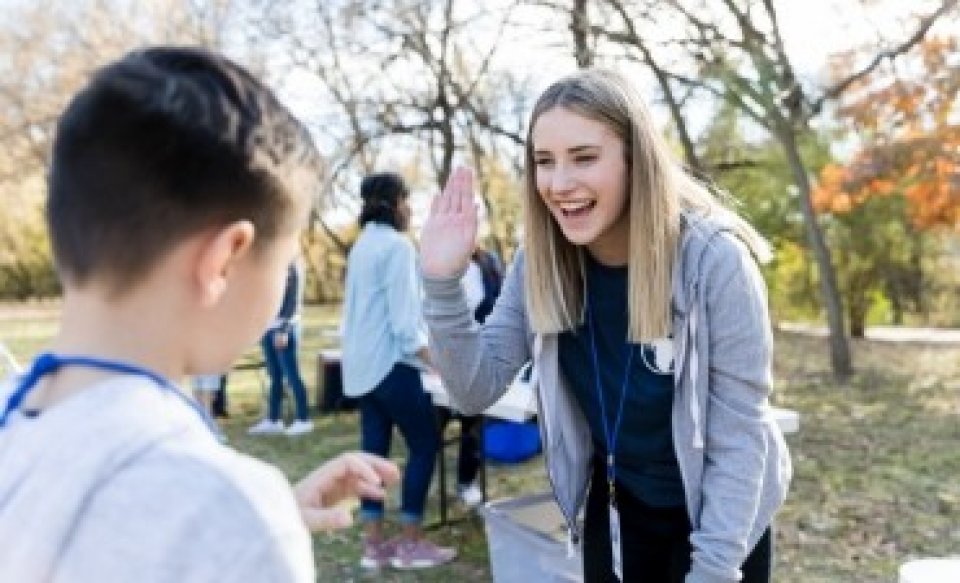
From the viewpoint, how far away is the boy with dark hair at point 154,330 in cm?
68

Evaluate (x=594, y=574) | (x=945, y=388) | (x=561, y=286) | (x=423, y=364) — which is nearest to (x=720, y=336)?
(x=561, y=286)

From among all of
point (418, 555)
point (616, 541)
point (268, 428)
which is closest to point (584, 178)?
point (616, 541)

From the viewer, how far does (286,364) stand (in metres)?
6.71

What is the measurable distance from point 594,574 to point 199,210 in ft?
4.62

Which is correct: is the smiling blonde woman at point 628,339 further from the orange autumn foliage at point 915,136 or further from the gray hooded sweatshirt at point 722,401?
the orange autumn foliage at point 915,136

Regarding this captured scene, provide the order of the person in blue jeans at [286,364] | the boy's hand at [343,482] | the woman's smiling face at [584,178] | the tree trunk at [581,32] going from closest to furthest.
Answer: the boy's hand at [343,482] < the woman's smiling face at [584,178] < the person in blue jeans at [286,364] < the tree trunk at [581,32]

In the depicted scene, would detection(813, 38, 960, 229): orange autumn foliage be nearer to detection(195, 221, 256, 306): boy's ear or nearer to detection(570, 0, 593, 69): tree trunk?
detection(570, 0, 593, 69): tree trunk

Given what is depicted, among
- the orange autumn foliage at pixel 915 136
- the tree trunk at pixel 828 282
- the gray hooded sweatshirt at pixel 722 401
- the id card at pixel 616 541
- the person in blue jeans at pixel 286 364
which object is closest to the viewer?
the gray hooded sweatshirt at pixel 722 401

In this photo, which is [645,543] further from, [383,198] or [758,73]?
[758,73]

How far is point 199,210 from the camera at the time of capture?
0.76 meters

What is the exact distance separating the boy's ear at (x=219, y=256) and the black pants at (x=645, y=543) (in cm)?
119

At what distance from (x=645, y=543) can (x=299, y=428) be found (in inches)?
210

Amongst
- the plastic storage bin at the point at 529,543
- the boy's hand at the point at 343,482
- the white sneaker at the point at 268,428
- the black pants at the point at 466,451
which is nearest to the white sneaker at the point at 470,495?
the black pants at the point at 466,451

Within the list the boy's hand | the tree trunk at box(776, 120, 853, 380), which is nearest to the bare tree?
the tree trunk at box(776, 120, 853, 380)
